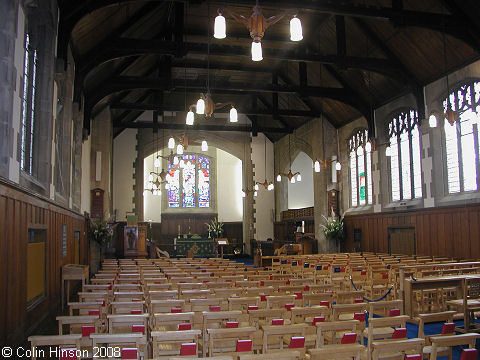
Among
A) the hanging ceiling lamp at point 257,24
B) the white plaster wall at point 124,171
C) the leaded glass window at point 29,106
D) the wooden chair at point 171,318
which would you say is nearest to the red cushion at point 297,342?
the wooden chair at point 171,318

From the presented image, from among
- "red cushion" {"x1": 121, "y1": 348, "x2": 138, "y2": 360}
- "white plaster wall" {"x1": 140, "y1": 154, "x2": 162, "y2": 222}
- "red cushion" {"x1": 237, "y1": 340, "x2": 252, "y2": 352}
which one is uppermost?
"white plaster wall" {"x1": 140, "y1": 154, "x2": 162, "y2": 222}

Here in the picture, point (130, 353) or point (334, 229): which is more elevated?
point (334, 229)

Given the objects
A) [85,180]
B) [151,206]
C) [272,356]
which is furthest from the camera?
[151,206]

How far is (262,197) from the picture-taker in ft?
84.8

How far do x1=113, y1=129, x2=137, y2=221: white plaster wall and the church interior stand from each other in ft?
0.37

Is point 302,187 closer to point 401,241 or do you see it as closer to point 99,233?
point 401,241

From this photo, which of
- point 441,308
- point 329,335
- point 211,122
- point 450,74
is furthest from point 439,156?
point 211,122

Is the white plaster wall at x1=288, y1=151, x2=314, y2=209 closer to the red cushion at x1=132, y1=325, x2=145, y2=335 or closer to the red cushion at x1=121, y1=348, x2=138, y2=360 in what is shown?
the red cushion at x1=132, y1=325, x2=145, y2=335

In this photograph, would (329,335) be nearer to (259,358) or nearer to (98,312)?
(259,358)

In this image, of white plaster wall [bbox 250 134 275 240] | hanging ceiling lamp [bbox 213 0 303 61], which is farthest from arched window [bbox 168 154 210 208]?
hanging ceiling lamp [bbox 213 0 303 61]

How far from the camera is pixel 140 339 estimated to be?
348 cm

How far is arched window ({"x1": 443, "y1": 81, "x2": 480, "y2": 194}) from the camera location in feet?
40.3

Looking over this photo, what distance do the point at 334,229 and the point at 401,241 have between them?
3.56 meters

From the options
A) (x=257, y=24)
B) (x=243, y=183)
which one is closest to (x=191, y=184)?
(x=243, y=183)
